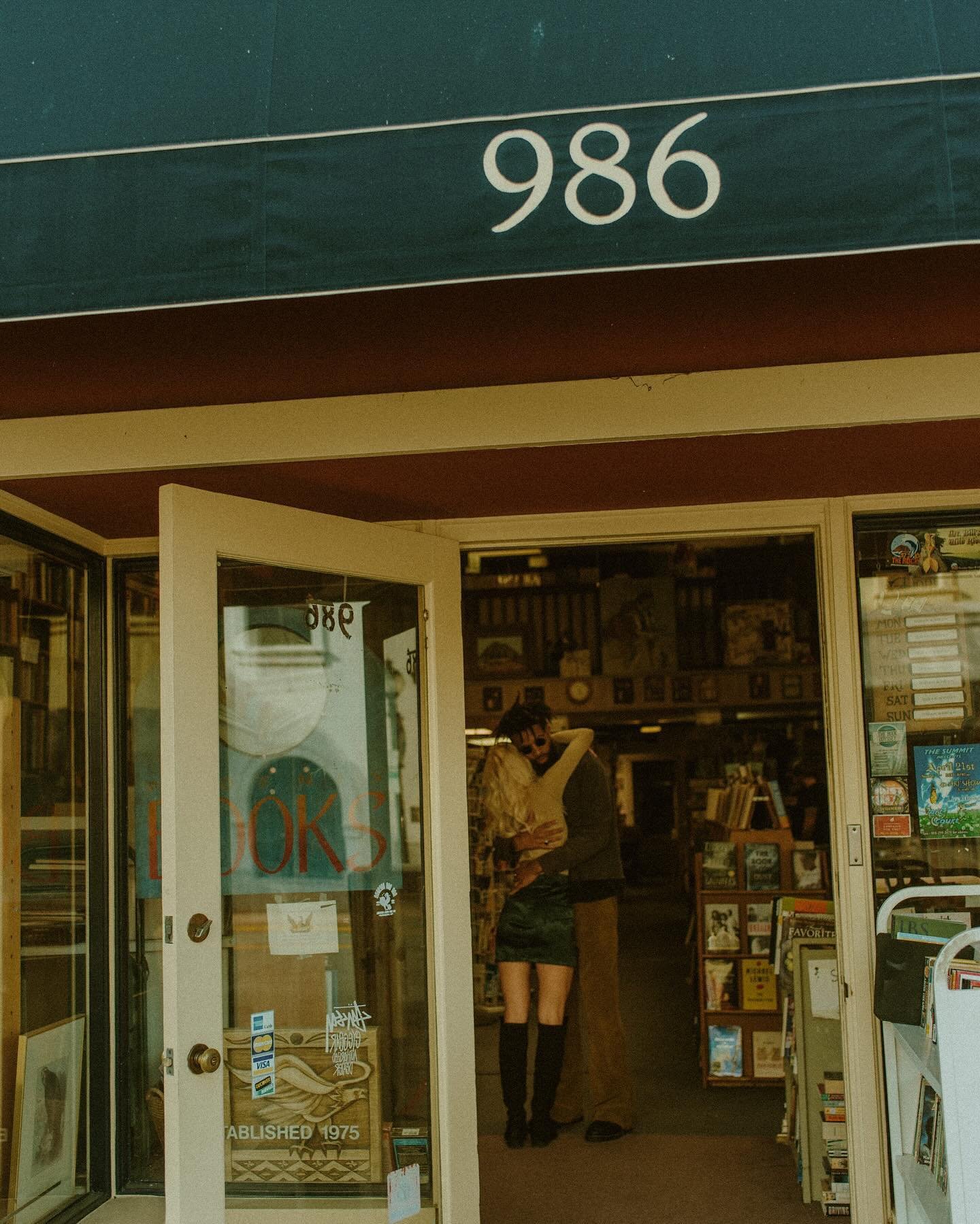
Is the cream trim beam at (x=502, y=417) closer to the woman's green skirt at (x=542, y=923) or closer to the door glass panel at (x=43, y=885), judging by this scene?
the door glass panel at (x=43, y=885)

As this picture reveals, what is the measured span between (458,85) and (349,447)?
41.3 inches

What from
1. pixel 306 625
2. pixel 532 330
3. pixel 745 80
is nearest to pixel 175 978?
pixel 306 625

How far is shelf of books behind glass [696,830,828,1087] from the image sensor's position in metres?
5.61

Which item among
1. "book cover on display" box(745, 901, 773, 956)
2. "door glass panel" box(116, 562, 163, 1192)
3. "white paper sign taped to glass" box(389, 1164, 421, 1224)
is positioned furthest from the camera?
"book cover on display" box(745, 901, 773, 956)

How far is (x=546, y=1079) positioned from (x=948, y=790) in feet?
7.23

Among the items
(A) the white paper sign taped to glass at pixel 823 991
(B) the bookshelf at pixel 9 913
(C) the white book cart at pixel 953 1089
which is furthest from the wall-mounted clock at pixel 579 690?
(C) the white book cart at pixel 953 1089

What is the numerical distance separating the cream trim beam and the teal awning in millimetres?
785

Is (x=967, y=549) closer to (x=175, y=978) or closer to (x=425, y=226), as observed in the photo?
(x=425, y=226)

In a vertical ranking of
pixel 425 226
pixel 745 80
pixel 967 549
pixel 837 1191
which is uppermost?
pixel 745 80

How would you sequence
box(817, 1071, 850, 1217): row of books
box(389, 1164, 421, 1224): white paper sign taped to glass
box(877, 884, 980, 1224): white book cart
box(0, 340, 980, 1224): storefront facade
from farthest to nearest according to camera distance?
1. box(817, 1071, 850, 1217): row of books
2. box(389, 1164, 421, 1224): white paper sign taped to glass
3. box(0, 340, 980, 1224): storefront facade
4. box(877, 884, 980, 1224): white book cart

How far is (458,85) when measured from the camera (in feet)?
7.91

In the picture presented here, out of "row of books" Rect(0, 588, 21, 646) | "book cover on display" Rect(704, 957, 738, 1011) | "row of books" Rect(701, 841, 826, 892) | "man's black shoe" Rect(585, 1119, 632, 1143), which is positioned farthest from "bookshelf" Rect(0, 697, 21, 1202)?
"row of books" Rect(701, 841, 826, 892)

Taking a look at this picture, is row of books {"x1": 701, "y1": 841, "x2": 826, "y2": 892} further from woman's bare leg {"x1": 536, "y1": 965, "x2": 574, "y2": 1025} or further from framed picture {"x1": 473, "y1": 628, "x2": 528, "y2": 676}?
framed picture {"x1": 473, "y1": 628, "x2": 528, "y2": 676}

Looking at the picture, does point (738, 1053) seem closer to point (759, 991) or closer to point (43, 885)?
point (759, 991)
